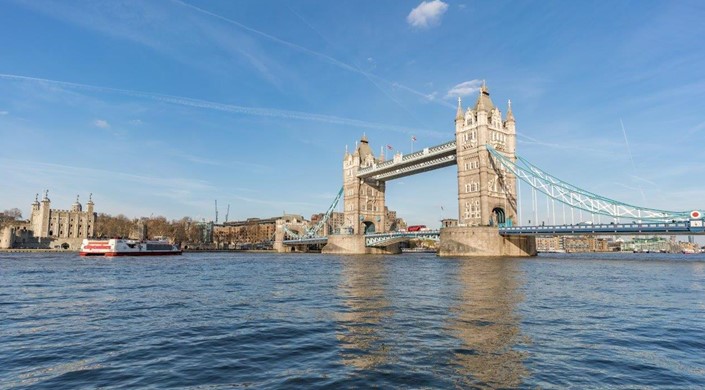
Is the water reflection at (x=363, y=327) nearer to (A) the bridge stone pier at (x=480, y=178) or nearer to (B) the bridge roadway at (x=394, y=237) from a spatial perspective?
(A) the bridge stone pier at (x=480, y=178)

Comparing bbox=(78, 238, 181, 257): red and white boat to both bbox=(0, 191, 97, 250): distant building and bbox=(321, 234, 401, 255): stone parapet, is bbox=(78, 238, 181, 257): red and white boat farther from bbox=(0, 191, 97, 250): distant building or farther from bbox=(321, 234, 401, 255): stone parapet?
bbox=(0, 191, 97, 250): distant building

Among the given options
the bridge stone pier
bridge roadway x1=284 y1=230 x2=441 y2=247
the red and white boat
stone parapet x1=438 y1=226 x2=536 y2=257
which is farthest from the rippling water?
the red and white boat

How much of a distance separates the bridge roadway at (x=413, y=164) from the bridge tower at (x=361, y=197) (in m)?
2.88

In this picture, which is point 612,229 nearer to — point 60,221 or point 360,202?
point 360,202

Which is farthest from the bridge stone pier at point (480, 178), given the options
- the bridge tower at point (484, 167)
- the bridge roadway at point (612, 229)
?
the bridge roadway at point (612, 229)

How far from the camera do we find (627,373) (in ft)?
30.5

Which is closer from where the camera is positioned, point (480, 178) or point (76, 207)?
point (480, 178)

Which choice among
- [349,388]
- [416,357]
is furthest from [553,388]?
[349,388]

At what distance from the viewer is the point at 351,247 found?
10738cm

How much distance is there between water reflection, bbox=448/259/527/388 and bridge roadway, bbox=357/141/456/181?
221ft

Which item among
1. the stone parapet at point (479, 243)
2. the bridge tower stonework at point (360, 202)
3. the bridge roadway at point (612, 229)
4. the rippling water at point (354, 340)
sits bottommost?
the rippling water at point (354, 340)

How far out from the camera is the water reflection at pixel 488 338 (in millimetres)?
8797

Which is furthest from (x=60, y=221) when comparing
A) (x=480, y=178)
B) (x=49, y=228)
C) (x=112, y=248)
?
(x=480, y=178)

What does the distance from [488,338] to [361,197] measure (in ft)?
344
